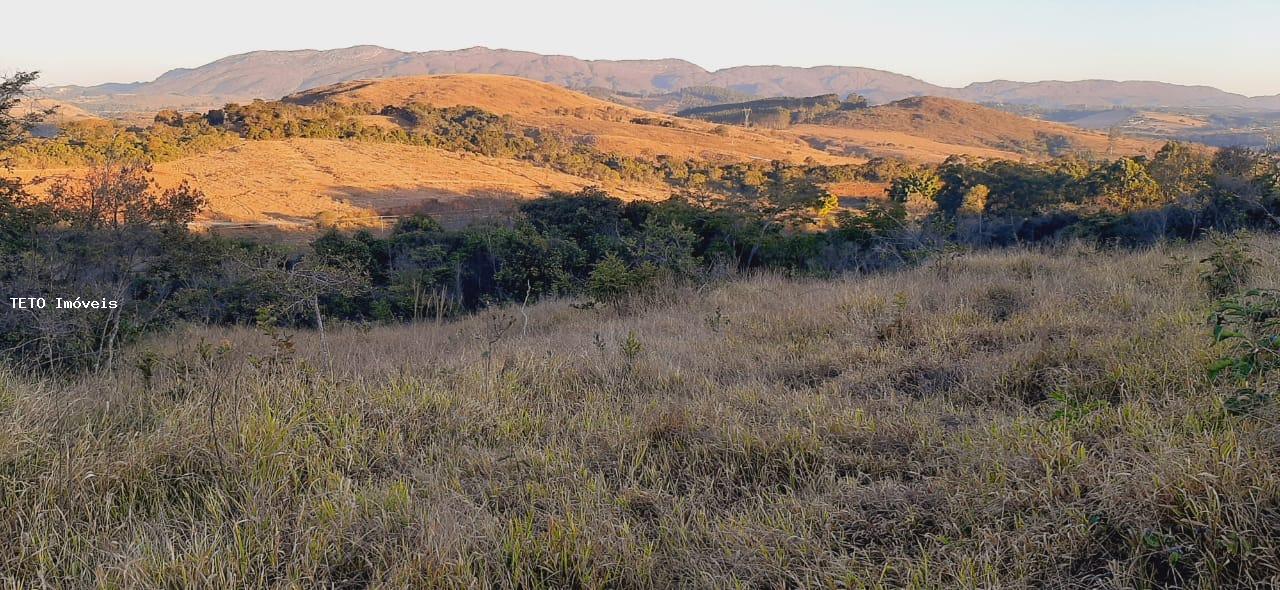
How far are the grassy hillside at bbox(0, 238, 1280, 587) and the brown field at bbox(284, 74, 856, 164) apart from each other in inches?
1808

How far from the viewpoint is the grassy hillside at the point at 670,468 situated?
2.34m

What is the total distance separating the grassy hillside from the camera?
2.34 m

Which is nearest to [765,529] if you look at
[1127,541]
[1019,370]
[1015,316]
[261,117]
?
[1127,541]

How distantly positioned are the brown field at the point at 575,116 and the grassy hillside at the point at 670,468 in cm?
4592

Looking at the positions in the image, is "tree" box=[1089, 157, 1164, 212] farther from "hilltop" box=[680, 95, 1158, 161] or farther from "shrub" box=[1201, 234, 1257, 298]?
"hilltop" box=[680, 95, 1158, 161]

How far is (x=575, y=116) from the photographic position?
6938cm

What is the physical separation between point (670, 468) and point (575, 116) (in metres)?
68.6

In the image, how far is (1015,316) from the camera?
17.7ft

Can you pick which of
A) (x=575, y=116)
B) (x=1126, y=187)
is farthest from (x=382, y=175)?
(x=575, y=116)

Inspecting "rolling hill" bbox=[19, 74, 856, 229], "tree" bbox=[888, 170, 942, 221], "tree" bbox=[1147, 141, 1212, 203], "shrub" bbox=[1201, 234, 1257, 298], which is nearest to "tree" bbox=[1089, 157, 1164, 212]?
"tree" bbox=[1147, 141, 1212, 203]

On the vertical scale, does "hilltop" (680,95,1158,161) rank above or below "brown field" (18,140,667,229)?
above

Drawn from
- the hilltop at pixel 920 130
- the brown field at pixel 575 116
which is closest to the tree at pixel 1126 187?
the brown field at pixel 575 116

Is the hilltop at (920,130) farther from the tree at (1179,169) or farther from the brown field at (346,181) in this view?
A: the tree at (1179,169)

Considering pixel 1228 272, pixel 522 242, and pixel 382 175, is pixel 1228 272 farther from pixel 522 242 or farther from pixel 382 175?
pixel 382 175
